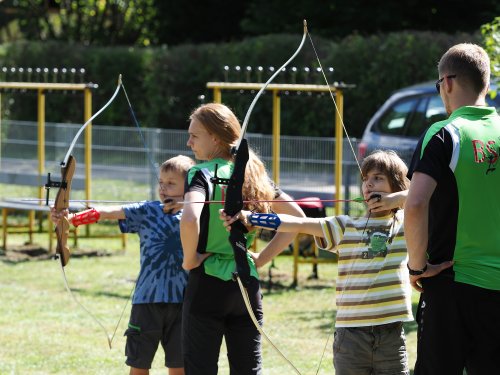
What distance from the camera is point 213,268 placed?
2.67 meters

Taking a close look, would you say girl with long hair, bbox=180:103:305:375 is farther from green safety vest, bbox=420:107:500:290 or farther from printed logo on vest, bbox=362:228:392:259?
green safety vest, bbox=420:107:500:290

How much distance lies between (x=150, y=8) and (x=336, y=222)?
807 inches

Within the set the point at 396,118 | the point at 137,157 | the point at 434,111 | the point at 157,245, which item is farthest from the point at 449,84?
the point at 137,157

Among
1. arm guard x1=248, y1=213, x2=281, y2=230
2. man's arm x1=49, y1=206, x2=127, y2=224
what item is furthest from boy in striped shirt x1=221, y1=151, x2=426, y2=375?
man's arm x1=49, y1=206, x2=127, y2=224

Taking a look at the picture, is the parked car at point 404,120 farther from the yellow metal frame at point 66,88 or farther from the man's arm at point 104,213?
the man's arm at point 104,213

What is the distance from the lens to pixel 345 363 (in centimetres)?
261

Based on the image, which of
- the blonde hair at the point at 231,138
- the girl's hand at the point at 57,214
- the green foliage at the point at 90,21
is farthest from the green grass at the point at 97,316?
the green foliage at the point at 90,21

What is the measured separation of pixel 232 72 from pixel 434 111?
6249 millimetres

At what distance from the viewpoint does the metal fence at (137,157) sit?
26.8 ft

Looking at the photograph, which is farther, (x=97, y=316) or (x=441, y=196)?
(x=97, y=316)

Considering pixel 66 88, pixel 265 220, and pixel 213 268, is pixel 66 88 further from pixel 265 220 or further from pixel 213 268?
pixel 265 220

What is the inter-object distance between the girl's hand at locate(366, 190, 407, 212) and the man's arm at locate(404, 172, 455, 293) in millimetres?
329

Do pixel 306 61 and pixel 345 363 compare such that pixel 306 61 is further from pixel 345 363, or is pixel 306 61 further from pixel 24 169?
pixel 345 363

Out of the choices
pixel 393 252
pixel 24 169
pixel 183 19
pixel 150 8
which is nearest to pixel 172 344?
pixel 393 252
